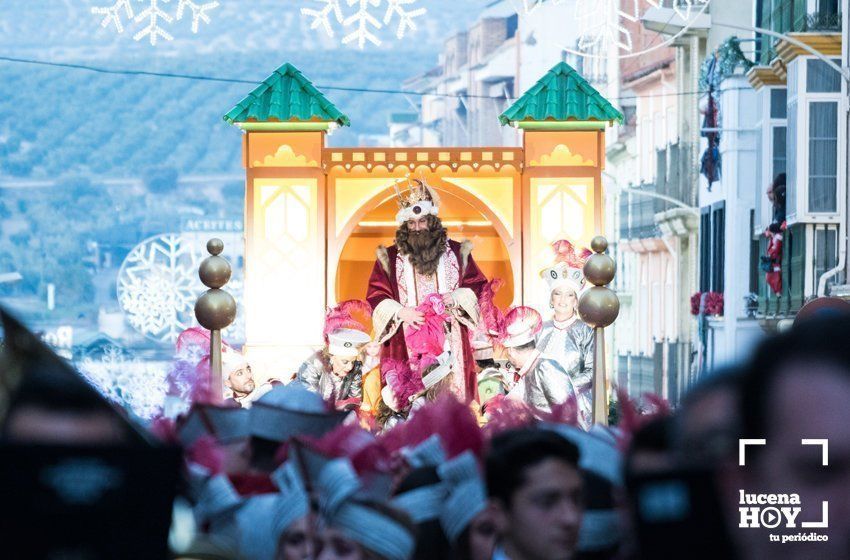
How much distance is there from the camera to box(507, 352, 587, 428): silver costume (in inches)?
454

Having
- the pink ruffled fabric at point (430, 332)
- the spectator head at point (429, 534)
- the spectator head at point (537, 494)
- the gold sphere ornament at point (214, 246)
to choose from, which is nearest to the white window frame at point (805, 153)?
the pink ruffled fabric at point (430, 332)

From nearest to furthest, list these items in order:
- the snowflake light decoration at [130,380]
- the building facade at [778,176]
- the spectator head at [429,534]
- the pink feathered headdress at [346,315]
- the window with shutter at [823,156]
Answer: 1. the spectator head at [429,534]
2. the snowflake light decoration at [130,380]
3. the pink feathered headdress at [346,315]
4. the window with shutter at [823,156]
5. the building facade at [778,176]

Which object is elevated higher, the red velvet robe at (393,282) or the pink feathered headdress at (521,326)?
the red velvet robe at (393,282)

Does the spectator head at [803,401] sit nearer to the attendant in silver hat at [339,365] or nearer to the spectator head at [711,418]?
the spectator head at [711,418]

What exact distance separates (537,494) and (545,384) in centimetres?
955

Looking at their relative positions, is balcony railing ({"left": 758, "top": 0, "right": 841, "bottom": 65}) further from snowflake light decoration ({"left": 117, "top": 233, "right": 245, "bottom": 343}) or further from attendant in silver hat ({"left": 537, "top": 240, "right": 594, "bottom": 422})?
attendant in silver hat ({"left": 537, "top": 240, "right": 594, "bottom": 422})

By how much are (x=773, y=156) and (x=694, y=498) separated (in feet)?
94.8

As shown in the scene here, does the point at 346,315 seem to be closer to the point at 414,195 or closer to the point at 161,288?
the point at 414,195

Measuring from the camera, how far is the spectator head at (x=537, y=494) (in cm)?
202

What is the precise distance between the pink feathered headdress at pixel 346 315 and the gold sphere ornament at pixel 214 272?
17.6 ft

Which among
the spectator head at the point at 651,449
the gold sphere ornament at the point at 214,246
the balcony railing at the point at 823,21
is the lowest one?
the spectator head at the point at 651,449

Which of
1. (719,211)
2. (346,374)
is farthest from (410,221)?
(719,211)

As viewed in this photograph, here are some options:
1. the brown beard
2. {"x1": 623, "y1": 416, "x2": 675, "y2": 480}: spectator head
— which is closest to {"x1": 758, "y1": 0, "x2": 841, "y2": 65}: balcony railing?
the brown beard

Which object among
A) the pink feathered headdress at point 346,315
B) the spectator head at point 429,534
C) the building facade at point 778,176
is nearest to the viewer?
the spectator head at point 429,534
